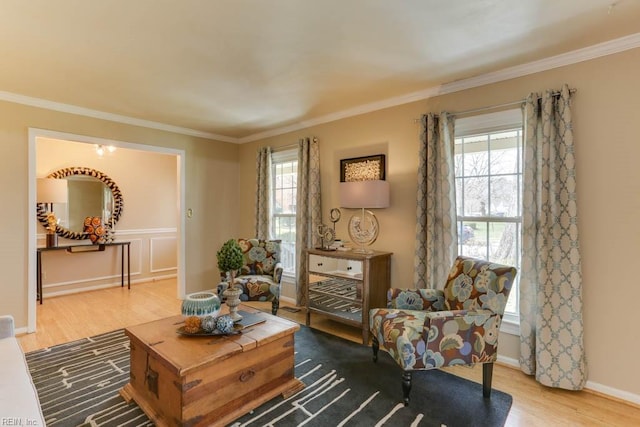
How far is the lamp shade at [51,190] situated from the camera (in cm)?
458

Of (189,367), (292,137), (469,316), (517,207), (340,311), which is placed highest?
(292,137)

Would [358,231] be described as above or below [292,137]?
below

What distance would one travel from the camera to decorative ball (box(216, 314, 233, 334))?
213cm

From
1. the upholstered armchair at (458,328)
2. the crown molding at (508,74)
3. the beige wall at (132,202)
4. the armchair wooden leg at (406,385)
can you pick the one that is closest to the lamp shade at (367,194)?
the crown molding at (508,74)

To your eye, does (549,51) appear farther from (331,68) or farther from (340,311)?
(340,311)

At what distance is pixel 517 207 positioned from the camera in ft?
9.12

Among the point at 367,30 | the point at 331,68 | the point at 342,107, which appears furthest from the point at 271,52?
the point at 342,107

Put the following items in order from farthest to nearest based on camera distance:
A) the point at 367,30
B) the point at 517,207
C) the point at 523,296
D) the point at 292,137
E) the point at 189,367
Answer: the point at 292,137 → the point at 517,207 → the point at 523,296 → the point at 367,30 → the point at 189,367

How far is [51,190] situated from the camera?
4.62m

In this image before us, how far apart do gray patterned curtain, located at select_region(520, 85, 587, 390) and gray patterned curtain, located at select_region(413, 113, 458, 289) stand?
0.60m

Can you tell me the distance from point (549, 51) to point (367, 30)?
1439mm

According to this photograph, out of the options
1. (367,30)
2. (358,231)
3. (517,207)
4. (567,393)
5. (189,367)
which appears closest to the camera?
(189,367)

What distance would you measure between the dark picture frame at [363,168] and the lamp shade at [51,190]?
4076 mm

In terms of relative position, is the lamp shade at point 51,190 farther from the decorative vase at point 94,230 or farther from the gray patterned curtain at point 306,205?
the gray patterned curtain at point 306,205
